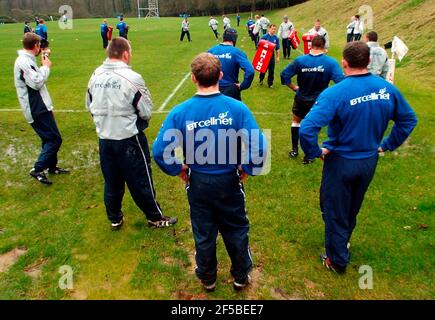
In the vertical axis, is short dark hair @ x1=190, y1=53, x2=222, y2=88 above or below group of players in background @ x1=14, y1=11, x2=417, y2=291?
above

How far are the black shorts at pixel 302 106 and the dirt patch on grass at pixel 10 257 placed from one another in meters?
4.98

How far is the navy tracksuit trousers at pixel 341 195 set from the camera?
149 inches

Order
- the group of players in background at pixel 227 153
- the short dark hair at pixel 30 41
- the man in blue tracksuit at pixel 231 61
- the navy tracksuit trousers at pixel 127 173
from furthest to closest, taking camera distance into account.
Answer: the man in blue tracksuit at pixel 231 61, the short dark hair at pixel 30 41, the navy tracksuit trousers at pixel 127 173, the group of players in background at pixel 227 153

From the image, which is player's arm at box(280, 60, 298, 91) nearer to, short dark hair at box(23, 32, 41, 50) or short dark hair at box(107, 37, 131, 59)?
short dark hair at box(107, 37, 131, 59)

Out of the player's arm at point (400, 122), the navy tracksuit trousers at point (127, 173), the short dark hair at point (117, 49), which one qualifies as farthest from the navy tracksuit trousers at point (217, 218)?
the short dark hair at point (117, 49)

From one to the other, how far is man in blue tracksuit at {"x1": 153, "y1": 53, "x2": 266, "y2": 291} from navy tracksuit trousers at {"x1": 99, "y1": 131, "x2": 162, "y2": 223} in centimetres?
130

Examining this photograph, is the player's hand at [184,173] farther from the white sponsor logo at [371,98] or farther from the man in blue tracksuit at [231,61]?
→ the man in blue tracksuit at [231,61]

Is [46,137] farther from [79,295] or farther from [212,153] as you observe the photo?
[212,153]

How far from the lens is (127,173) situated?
4.77 metres

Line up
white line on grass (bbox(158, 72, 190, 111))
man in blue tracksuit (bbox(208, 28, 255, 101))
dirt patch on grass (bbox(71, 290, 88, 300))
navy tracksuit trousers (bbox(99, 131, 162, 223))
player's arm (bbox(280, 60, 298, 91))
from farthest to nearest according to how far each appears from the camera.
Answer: white line on grass (bbox(158, 72, 190, 111)) → man in blue tracksuit (bbox(208, 28, 255, 101)) → player's arm (bbox(280, 60, 298, 91)) → navy tracksuit trousers (bbox(99, 131, 162, 223)) → dirt patch on grass (bbox(71, 290, 88, 300))

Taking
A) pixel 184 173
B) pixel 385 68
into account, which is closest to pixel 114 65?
pixel 184 173

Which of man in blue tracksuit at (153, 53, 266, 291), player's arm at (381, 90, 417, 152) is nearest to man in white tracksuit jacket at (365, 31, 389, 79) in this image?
player's arm at (381, 90, 417, 152)

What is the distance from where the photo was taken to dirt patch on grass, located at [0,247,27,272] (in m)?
4.48
